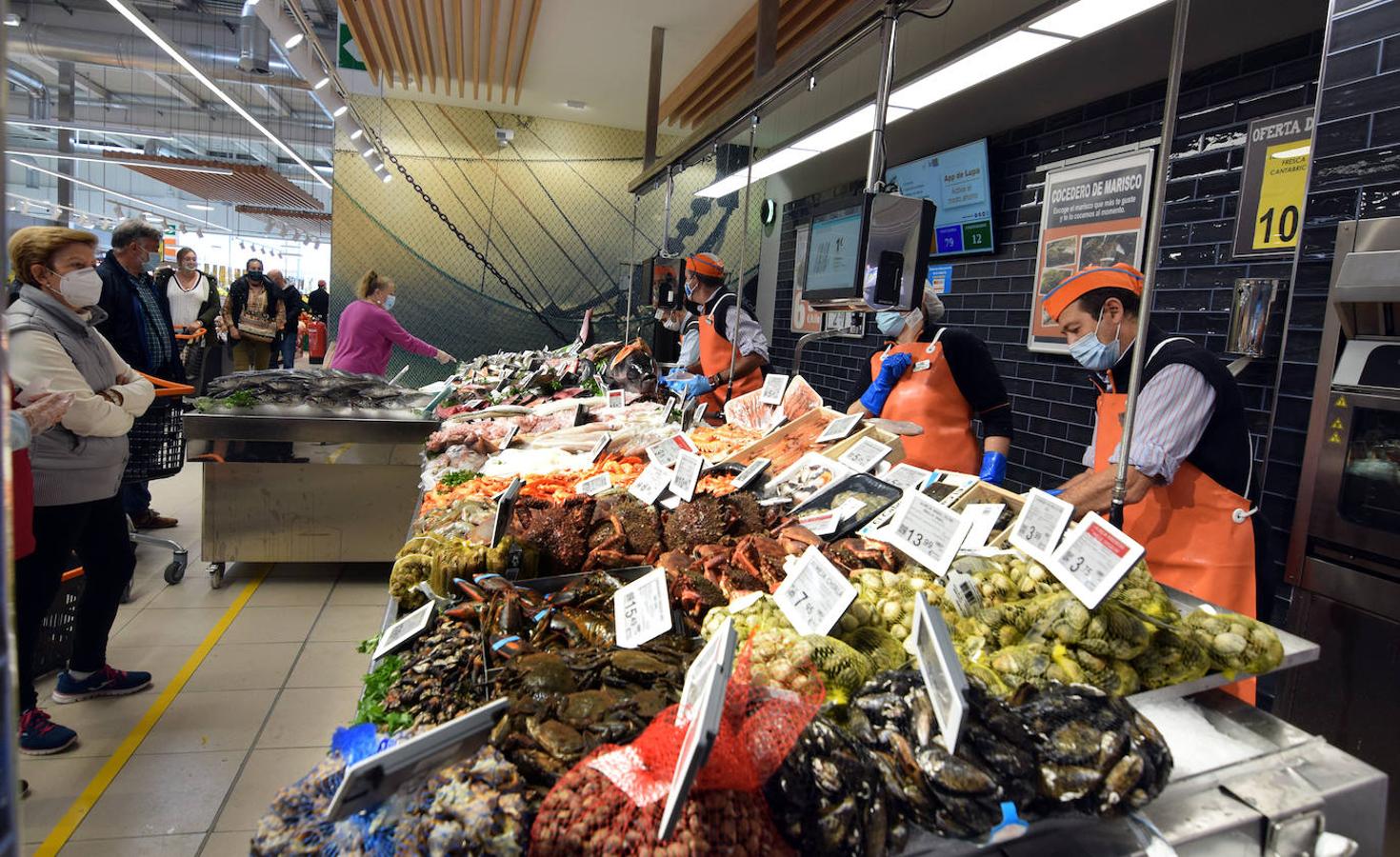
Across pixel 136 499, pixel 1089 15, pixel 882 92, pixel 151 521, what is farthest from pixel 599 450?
pixel 151 521

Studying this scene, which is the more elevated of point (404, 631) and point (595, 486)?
point (595, 486)

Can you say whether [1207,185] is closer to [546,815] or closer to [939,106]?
[939,106]

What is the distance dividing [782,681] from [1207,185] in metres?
4.40

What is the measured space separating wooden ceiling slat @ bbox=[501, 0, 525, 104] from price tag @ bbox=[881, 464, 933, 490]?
17.6ft

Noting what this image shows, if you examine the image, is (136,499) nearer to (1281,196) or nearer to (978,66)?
(978,66)

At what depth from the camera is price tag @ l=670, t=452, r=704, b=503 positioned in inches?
108

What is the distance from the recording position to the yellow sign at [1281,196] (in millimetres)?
3924

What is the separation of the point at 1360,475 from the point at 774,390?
94.3 inches

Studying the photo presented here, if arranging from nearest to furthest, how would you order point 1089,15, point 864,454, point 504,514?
point 504,514 → point 1089,15 → point 864,454

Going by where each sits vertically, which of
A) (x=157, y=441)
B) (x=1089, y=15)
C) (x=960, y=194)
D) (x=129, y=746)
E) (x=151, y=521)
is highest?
(x=960, y=194)

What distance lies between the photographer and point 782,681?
143 cm

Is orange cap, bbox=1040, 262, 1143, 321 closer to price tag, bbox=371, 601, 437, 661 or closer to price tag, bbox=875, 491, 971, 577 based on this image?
A: price tag, bbox=875, 491, 971, 577

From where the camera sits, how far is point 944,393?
4.02 meters

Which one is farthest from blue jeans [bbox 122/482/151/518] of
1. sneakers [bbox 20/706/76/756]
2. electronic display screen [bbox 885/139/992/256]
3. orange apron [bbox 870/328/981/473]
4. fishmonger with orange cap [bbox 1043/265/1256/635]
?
electronic display screen [bbox 885/139/992/256]
